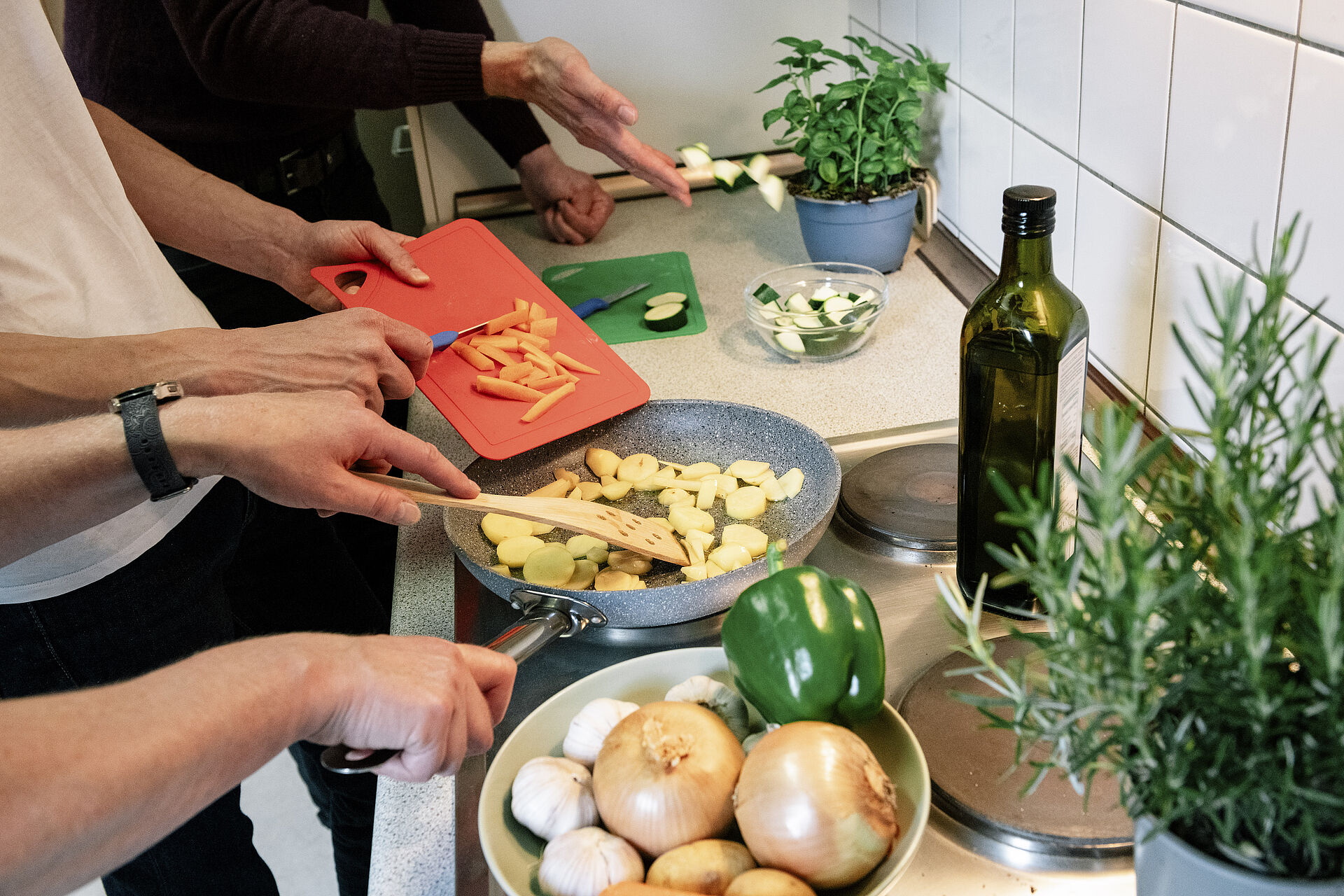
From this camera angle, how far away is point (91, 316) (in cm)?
98

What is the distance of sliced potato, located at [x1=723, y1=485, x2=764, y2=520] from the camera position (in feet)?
3.14

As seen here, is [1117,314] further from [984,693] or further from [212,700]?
[212,700]

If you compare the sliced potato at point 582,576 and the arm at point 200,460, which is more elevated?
the arm at point 200,460

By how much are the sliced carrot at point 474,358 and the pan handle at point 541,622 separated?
15.2 inches

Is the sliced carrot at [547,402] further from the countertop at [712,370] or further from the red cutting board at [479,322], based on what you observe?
the countertop at [712,370]

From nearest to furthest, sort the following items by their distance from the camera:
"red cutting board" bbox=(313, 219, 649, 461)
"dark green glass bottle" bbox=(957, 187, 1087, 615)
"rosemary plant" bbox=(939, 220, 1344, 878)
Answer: "rosemary plant" bbox=(939, 220, 1344, 878), "dark green glass bottle" bbox=(957, 187, 1087, 615), "red cutting board" bbox=(313, 219, 649, 461)

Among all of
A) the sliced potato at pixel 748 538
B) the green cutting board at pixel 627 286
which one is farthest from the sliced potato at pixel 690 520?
the green cutting board at pixel 627 286

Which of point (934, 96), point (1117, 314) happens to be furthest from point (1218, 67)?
point (934, 96)

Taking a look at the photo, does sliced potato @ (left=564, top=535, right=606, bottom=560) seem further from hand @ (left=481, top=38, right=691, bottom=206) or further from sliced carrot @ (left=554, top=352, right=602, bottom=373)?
hand @ (left=481, top=38, right=691, bottom=206)

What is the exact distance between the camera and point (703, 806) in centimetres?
54

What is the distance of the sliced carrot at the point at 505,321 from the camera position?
3.90 ft

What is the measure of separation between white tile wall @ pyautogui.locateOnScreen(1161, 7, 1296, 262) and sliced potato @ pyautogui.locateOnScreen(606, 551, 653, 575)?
1.75 feet

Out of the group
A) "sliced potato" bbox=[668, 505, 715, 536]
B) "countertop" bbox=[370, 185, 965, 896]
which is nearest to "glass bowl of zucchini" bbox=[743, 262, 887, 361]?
"countertop" bbox=[370, 185, 965, 896]

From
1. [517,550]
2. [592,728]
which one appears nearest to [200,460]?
[517,550]
